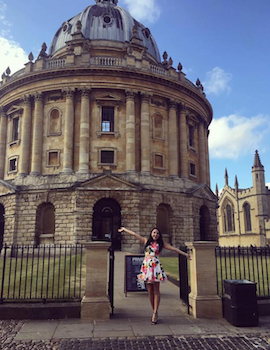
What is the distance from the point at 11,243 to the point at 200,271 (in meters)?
21.8

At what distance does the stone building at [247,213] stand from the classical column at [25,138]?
1614 inches

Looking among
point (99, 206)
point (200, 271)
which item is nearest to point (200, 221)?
point (99, 206)

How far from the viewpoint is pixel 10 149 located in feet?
103

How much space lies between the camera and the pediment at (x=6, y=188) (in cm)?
2739

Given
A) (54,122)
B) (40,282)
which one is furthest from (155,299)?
(54,122)

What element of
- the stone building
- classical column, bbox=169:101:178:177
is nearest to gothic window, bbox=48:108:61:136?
classical column, bbox=169:101:178:177

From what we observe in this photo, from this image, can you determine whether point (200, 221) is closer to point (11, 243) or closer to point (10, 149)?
point (11, 243)

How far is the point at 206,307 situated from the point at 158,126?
78.2ft

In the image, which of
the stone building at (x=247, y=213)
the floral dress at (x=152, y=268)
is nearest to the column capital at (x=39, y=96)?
the floral dress at (x=152, y=268)

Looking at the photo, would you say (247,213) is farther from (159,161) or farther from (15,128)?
(15,128)

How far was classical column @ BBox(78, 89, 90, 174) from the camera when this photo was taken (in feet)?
89.9

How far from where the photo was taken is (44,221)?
27.5 m

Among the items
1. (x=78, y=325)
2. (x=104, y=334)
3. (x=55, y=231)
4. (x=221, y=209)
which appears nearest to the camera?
(x=104, y=334)

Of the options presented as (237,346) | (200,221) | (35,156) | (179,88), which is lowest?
(237,346)
